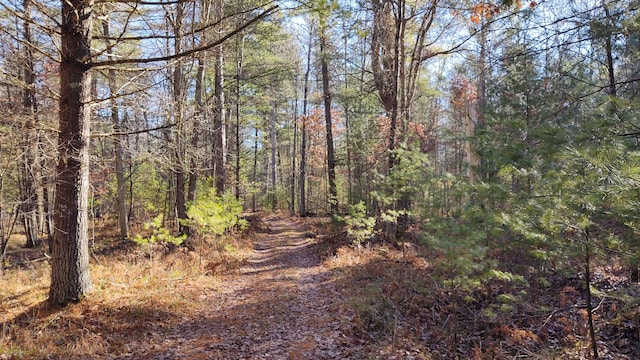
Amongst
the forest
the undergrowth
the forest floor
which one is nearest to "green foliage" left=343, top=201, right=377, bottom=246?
the forest

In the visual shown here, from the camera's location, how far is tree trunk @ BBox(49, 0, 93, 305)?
5.01 m

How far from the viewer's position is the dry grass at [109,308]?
4312 millimetres

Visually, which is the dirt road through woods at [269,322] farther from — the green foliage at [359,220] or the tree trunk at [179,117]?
the tree trunk at [179,117]

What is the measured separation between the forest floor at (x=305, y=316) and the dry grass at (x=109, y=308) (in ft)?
0.06

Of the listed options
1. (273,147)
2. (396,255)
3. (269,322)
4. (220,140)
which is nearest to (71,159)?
(269,322)

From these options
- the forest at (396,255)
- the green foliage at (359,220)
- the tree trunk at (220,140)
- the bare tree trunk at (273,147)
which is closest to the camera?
the forest at (396,255)

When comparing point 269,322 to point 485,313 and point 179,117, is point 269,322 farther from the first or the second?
point 179,117

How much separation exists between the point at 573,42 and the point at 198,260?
8569mm

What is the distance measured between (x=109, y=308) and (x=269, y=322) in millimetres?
2490

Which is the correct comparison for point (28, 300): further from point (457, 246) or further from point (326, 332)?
point (457, 246)

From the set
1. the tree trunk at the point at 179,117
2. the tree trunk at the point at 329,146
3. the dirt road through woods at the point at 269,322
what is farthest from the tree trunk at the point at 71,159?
the tree trunk at the point at 329,146

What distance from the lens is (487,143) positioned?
538 cm

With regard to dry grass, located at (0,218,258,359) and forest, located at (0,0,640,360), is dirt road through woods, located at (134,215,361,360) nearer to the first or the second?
forest, located at (0,0,640,360)

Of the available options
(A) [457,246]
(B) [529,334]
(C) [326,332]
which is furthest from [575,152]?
(C) [326,332]
